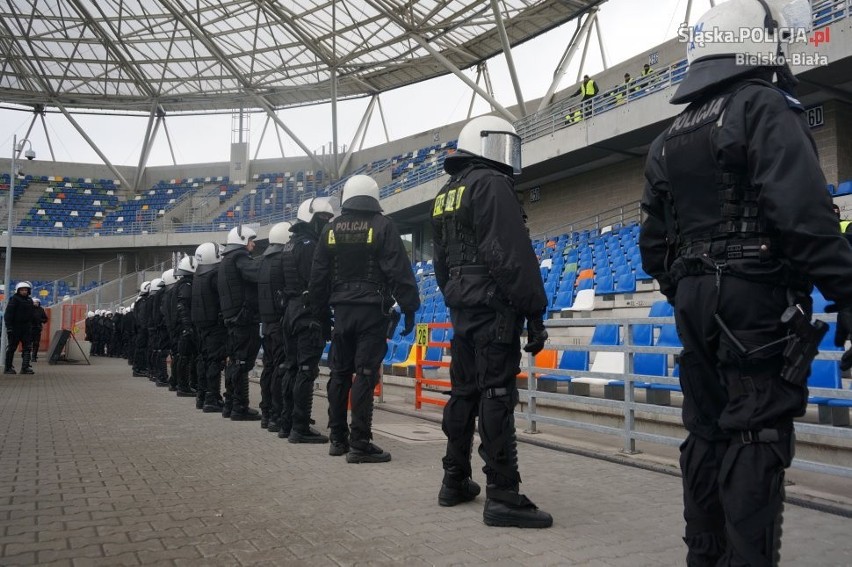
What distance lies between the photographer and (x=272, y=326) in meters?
6.43

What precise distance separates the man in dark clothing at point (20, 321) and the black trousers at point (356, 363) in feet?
40.4

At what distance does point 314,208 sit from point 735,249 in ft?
14.8

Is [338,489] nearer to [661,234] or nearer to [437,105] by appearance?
[661,234]

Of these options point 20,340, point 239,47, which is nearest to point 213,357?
point 20,340

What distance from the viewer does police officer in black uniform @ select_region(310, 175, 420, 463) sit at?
4.81 metres

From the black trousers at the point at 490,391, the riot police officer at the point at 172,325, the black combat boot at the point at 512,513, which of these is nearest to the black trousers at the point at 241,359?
the riot police officer at the point at 172,325

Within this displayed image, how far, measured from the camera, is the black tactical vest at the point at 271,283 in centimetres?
630

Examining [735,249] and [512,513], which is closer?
[735,249]

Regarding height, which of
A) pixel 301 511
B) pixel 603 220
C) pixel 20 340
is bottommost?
pixel 301 511

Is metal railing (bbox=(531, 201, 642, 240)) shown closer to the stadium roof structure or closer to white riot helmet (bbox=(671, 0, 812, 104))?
the stadium roof structure

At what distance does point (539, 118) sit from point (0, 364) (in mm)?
16888

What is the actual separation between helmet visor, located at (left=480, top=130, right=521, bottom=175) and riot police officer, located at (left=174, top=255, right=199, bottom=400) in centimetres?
684

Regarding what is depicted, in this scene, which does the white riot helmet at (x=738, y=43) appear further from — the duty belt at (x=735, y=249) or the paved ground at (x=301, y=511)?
the paved ground at (x=301, y=511)

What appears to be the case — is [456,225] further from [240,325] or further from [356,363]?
[240,325]
